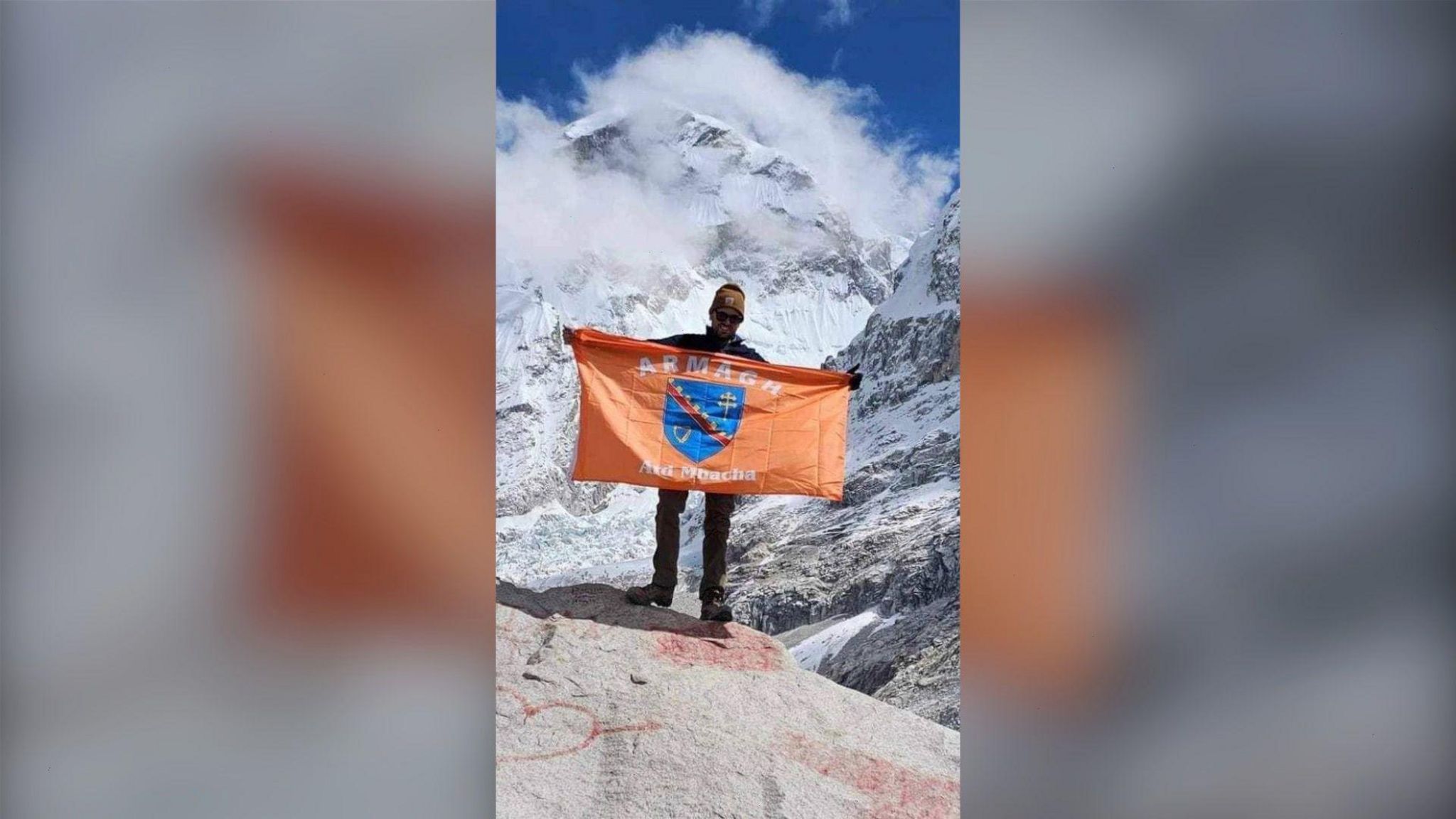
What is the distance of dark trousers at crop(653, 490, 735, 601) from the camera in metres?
2.80

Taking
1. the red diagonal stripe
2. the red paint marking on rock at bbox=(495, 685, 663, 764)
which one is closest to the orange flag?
the red diagonal stripe

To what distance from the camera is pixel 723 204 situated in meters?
9.51

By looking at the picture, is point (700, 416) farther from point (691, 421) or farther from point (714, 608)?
point (714, 608)

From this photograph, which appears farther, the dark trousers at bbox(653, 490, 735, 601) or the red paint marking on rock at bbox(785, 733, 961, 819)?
the dark trousers at bbox(653, 490, 735, 601)

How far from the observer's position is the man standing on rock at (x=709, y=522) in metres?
2.80

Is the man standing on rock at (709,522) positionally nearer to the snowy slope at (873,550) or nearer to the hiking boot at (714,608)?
Result: the hiking boot at (714,608)

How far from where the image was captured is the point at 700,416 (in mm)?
2799

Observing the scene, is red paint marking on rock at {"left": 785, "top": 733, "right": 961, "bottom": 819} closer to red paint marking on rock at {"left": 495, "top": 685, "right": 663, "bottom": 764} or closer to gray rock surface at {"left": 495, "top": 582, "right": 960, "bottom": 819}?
gray rock surface at {"left": 495, "top": 582, "right": 960, "bottom": 819}

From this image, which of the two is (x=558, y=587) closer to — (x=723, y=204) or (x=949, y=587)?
(x=949, y=587)

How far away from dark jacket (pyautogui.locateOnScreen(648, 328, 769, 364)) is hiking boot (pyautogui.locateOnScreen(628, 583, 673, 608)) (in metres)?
0.67

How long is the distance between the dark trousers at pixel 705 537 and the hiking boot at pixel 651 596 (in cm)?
3
